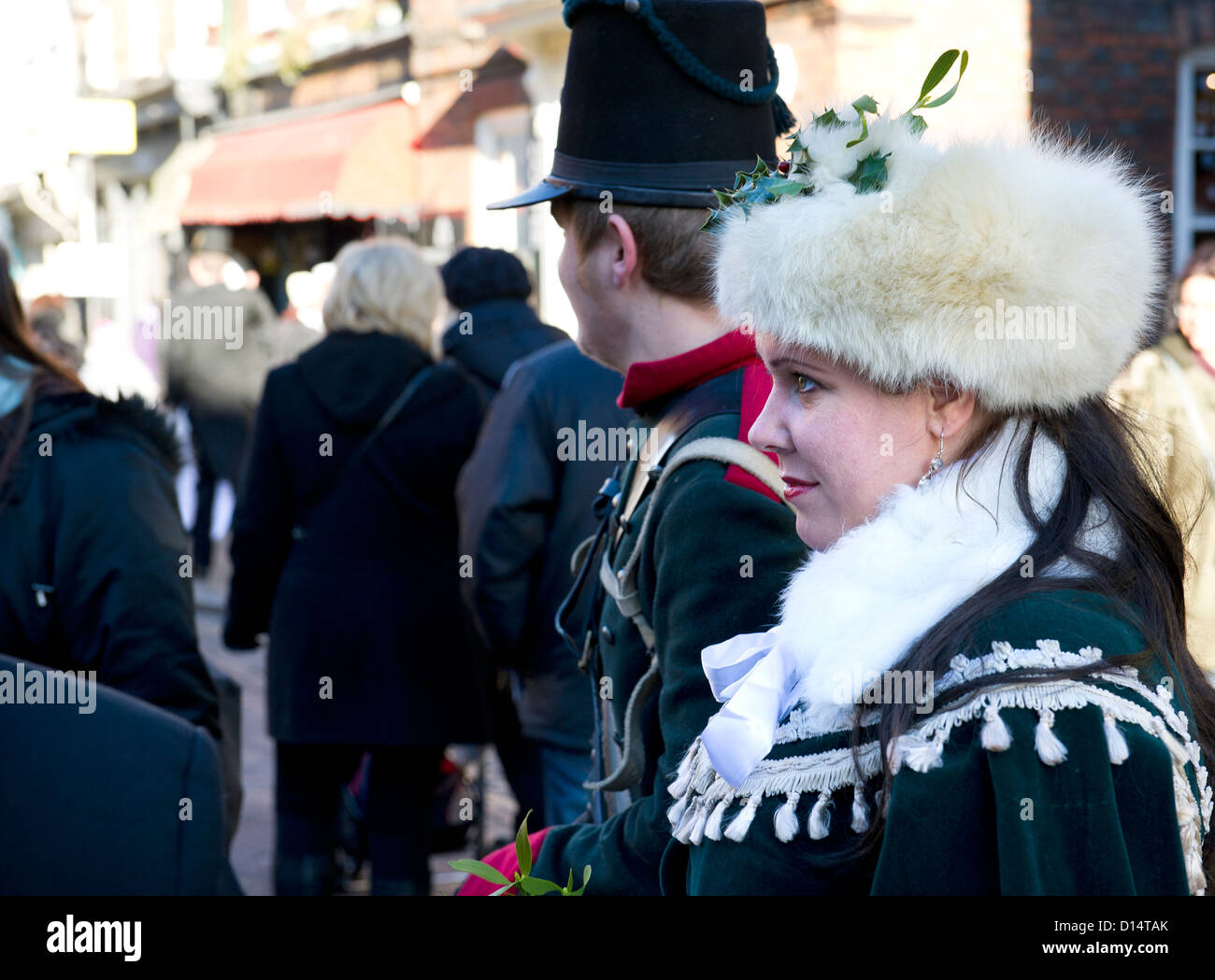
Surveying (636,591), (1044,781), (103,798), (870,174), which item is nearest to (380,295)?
(636,591)

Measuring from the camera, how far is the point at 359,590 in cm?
414

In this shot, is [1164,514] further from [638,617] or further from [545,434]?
[545,434]

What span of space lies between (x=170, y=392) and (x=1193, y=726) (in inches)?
362

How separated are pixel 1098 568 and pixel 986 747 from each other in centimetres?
25

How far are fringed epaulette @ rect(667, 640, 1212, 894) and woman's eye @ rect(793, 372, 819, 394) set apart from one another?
0.36m

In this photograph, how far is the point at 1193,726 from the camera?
4.59ft

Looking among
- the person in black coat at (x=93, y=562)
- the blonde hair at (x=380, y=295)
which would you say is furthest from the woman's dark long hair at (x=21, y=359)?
the blonde hair at (x=380, y=295)

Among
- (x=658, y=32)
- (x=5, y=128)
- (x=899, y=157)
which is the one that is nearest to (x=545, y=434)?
(x=658, y=32)

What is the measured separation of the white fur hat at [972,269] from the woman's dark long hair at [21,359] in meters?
1.71

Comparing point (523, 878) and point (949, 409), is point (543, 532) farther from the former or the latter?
point (949, 409)

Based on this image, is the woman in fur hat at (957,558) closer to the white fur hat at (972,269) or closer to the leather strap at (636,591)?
the white fur hat at (972,269)

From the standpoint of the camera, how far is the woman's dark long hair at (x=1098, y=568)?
134 centimetres

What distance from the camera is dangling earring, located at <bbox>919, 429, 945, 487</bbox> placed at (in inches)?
58.6

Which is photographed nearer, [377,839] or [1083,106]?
[377,839]
